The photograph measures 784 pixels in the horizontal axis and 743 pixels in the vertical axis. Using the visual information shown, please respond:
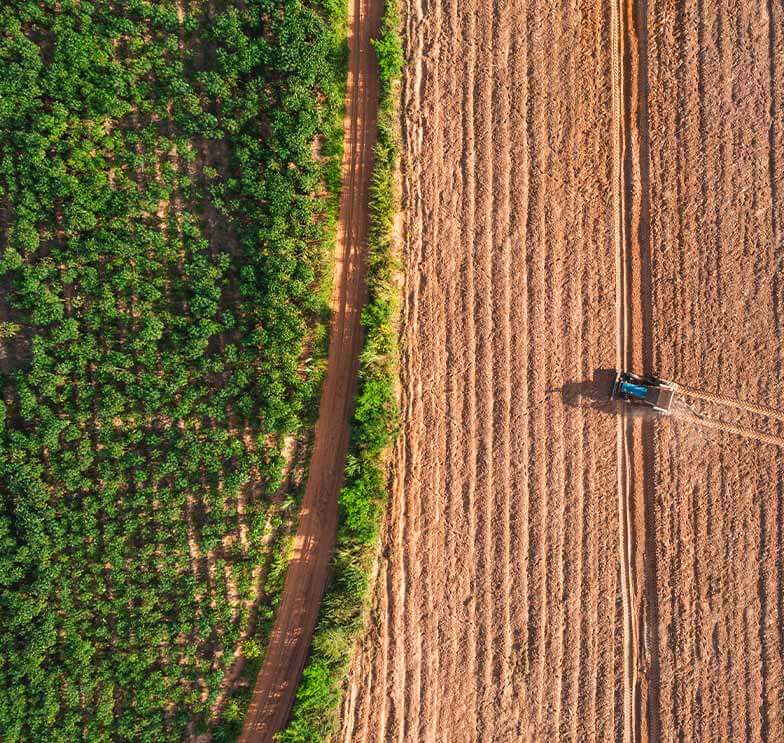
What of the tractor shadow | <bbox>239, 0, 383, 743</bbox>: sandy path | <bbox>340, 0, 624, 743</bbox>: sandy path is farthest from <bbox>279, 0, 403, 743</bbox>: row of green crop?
the tractor shadow

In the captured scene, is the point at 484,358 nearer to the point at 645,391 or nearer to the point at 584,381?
the point at 584,381

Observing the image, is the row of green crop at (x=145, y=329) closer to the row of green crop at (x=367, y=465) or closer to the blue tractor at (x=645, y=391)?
the row of green crop at (x=367, y=465)

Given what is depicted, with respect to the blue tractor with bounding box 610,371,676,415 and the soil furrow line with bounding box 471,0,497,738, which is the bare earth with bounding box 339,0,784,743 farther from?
the blue tractor with bounding box 610,371,676,415

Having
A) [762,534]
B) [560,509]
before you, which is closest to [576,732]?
[560,509]

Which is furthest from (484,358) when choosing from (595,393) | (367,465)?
(367,465)

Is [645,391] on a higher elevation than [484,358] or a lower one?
lower

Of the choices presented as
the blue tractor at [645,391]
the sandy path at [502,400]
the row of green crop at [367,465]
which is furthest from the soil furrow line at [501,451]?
the blue tractor at [645,391]

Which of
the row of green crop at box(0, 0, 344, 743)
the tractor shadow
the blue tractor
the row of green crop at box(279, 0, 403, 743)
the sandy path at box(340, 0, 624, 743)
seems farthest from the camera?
the tractor shadow

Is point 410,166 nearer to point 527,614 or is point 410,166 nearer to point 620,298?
point 620,298
